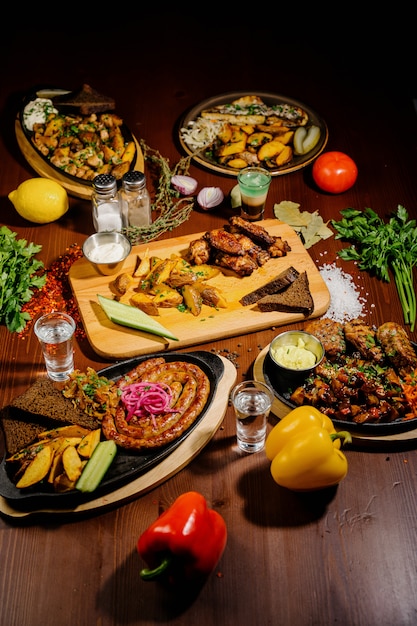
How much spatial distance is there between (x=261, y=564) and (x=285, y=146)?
133 inches

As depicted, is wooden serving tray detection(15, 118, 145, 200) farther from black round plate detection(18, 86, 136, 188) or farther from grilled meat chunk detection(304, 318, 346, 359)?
grilled meat chunk detection(304, 318, 346, 359)

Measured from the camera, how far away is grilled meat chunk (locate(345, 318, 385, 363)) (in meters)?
4.04

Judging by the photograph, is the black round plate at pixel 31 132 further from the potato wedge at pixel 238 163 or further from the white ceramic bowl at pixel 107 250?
the potato wedge at pixel 238 163

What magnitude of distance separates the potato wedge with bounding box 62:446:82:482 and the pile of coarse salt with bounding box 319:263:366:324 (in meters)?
1.93

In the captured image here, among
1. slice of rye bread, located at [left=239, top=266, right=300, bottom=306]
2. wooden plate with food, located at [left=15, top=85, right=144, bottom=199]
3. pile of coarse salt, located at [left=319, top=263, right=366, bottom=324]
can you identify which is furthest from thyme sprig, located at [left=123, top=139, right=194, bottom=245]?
pile of coarse salt, located at [left=319, top=263, right=366, bottom=324]

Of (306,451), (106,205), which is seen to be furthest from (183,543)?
(106,205)

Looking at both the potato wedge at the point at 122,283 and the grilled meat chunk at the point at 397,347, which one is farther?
the potato wedge at the point at 122,283

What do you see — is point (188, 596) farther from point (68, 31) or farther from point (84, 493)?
point (68, 31)

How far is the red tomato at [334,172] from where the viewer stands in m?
5.29

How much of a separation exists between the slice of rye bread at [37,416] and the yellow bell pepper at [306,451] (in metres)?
1.02

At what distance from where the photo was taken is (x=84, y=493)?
3.44m

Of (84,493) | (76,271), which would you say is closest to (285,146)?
(76,271)

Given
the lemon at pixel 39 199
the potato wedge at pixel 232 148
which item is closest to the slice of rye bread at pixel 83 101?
the lemon at pixel 39 199

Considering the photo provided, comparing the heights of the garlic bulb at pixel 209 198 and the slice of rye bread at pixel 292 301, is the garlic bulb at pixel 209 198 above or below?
above
